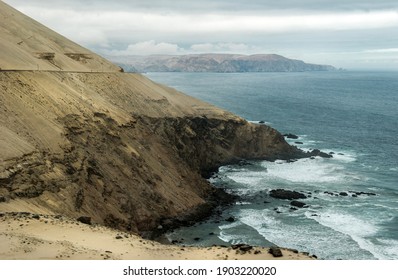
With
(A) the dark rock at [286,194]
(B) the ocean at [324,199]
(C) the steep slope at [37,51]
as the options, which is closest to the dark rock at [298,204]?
(B) the ocean at [324,199]

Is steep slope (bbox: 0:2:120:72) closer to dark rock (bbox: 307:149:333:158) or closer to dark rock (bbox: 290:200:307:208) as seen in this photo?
dark rock (bbox: 290:200:307:208)

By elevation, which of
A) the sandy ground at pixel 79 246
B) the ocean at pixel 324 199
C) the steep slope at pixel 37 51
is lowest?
the ocean at pixel 324 199

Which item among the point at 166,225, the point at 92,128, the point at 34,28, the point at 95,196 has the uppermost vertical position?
the point at 34,28

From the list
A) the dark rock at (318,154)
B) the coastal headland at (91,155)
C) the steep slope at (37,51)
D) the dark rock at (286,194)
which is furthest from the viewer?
the dark rock at (318,154)

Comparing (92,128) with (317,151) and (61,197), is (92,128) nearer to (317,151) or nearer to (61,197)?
(61,197)

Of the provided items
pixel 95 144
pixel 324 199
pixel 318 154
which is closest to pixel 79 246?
pixel 95 144

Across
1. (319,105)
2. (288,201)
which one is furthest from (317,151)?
(319,105)

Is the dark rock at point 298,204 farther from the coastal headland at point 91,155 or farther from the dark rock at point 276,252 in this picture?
the dark rock at point 276,252
